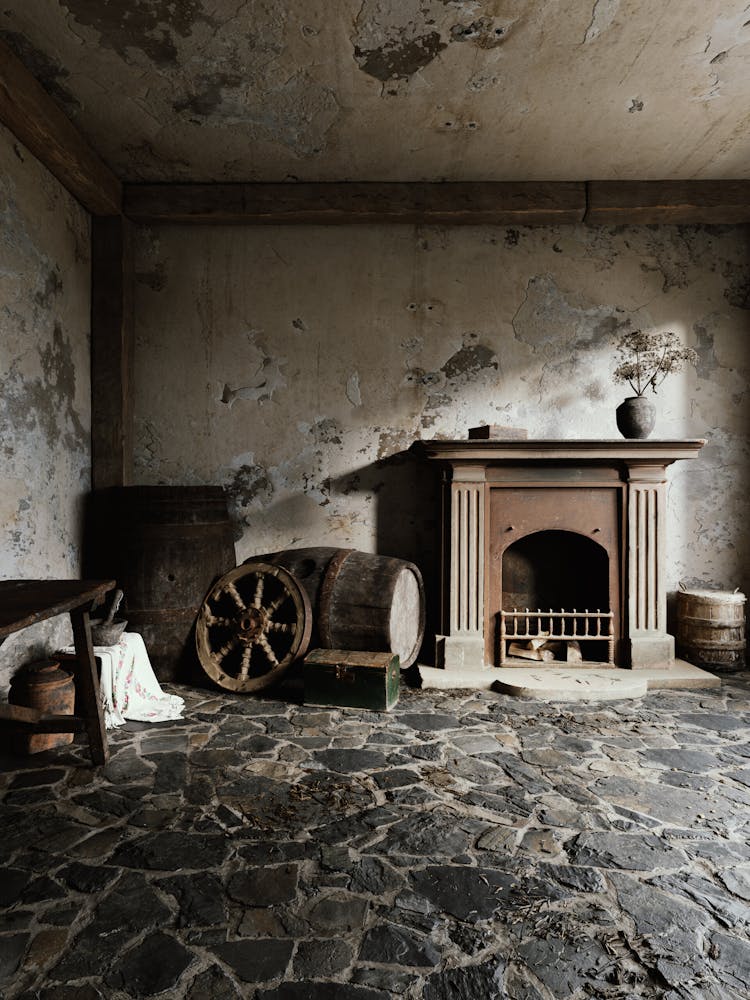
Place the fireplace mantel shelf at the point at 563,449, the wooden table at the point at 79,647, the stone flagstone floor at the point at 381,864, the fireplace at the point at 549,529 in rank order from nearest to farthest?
1. the stone flagstone floor at the point at 381,864
2. the wooden table at the point at 79,647
3. the fireplace mantel shelf at the point at 563,449
4. the fireplace at the point at 549,529

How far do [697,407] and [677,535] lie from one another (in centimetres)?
114

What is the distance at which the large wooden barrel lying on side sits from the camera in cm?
479

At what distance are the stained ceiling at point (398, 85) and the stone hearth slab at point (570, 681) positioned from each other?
402 cm

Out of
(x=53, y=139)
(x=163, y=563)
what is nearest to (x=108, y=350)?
(x=53, y=139)

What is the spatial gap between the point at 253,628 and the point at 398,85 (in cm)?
384

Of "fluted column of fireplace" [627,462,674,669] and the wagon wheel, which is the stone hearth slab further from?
the wagon wheel

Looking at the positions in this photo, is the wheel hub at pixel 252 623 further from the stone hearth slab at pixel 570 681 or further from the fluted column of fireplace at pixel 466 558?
the fluted column of fireplace at pixel 466 558

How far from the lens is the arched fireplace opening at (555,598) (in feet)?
16.8

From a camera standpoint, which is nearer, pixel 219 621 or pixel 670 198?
pixel 219 621

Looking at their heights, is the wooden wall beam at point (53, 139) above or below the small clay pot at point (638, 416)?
above

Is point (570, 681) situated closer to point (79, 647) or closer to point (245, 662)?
point (245, 662)

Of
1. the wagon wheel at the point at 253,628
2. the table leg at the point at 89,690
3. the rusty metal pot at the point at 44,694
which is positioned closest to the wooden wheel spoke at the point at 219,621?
the wagon wheel at the point at 253,628

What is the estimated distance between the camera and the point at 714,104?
4375 millimetres

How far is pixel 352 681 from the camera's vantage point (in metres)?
4.29
